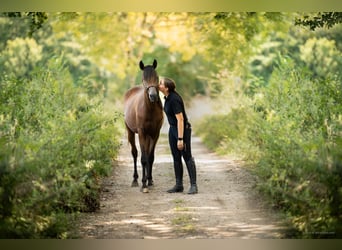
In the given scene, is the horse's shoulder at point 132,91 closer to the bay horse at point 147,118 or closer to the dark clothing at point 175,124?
the bay horse at point 147,118

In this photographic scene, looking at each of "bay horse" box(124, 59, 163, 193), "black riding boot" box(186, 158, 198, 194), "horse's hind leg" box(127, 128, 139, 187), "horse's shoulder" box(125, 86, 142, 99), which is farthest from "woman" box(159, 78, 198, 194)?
"horse's shoulder" box(125, 86, 142, 99)

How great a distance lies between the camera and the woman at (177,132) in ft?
21.0

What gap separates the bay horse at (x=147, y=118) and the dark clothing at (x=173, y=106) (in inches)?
5.6

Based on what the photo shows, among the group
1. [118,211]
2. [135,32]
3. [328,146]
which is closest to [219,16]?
[135,32]

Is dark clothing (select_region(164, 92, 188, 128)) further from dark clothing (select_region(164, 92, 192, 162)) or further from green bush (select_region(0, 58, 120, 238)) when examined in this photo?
green bush (select_region(0, 58, 120, 238))

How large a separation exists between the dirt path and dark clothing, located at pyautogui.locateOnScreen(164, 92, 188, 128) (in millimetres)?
567

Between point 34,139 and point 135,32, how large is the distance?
84.5 inches

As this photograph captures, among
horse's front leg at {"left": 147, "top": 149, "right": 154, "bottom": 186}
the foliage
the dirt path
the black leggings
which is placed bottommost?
the dirt path

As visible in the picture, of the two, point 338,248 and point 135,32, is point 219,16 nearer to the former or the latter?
point 135,32

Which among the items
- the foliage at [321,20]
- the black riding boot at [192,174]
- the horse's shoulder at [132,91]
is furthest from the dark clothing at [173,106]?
the foliage at [321,20]

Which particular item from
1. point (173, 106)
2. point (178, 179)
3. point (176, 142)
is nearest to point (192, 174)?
point (178, 179)

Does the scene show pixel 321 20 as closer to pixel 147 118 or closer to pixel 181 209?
pixel 147 118

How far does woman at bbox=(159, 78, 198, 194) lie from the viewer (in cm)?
640

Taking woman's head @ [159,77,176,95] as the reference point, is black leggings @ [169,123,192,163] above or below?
below
